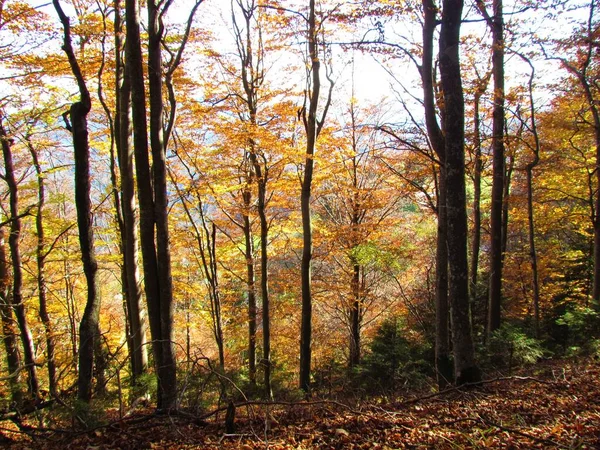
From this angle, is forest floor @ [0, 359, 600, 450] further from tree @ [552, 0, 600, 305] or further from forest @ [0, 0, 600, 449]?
tree @ [552, 0, 600, 305]

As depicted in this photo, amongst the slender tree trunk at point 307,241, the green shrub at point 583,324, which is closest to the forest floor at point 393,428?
the green shrub at point 583,324

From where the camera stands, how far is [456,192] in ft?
15.3

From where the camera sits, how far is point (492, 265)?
9430mm

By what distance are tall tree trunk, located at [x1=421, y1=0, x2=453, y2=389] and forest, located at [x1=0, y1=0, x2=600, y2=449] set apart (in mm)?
37

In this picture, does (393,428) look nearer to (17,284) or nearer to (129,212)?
(129,212)

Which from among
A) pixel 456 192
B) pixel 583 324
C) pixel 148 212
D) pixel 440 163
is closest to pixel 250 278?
pixel 148 212

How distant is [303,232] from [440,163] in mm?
4793

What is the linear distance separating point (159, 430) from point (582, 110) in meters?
11.7

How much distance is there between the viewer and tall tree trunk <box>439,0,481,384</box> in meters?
4.67

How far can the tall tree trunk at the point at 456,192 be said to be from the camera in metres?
4.67

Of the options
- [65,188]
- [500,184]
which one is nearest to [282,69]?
[500,184]

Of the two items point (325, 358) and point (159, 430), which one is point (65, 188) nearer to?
point (325, 358)

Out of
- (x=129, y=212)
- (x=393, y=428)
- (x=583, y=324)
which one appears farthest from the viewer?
(x=583, y=324)

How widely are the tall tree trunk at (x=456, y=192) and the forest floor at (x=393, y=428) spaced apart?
545mm
